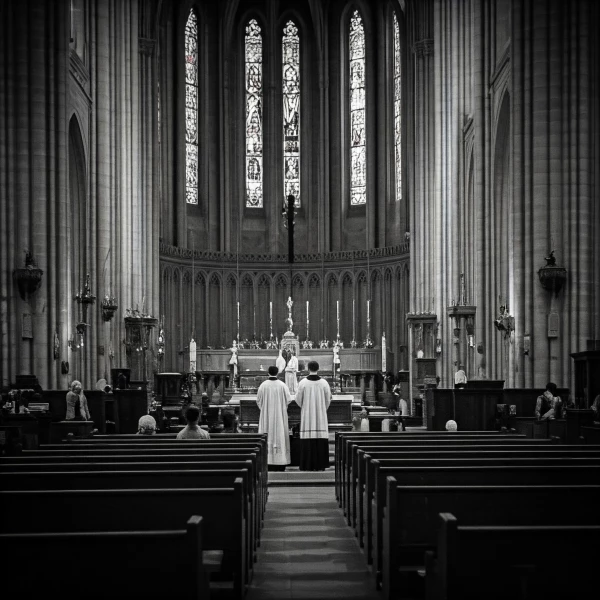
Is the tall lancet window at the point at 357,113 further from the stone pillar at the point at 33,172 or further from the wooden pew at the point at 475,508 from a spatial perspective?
the wooden pew at the point at 475,508

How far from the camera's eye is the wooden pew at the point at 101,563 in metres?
4.23

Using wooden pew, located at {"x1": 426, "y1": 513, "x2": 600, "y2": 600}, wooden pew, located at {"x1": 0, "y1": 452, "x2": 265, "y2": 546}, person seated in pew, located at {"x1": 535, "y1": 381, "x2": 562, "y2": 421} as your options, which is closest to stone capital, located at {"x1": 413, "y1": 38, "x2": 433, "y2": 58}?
person seated in pew, located at {"x1": 535, "y1": 381, "x2": 562, "y2": 421}

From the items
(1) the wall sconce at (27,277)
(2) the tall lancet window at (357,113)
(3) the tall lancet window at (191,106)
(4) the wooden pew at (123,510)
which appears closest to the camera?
(4) the wooden pew at (123,510)

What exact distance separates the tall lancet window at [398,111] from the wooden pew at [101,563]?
35.1m

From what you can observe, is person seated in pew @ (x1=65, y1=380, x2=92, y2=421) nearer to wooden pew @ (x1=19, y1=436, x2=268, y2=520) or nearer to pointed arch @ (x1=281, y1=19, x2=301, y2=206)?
wooden pew @ (x1=19, y1=436, x2=268, y2=520)

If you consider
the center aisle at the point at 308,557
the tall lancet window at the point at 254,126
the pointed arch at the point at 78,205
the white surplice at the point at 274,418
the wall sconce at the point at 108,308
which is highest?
the tall lancet window at the point at 254,126

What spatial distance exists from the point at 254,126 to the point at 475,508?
37.1 meters

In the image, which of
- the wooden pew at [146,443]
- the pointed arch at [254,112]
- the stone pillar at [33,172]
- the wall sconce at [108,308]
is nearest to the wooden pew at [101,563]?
the wooden pew at [146,443]

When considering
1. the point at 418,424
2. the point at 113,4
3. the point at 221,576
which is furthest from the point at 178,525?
the point at 113,4

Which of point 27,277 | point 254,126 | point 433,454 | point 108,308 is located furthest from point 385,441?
point 254,126

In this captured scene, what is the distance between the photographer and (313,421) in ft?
50.5

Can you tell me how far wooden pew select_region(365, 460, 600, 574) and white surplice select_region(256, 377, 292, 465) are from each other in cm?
799

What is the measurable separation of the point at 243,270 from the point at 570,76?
69.0 ft

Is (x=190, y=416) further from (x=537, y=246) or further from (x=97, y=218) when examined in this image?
(x=97, y=218)
